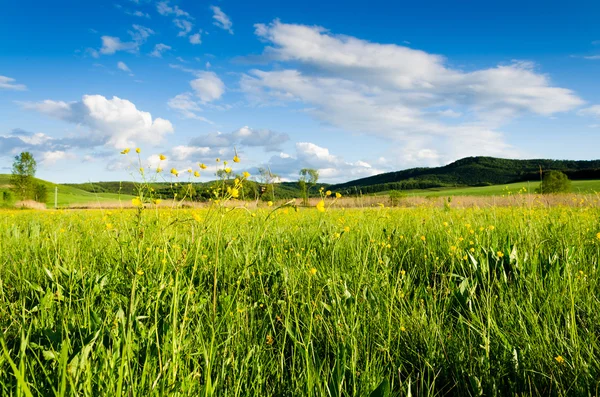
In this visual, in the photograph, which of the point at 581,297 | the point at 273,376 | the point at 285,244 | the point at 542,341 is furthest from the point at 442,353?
the point at 285,244

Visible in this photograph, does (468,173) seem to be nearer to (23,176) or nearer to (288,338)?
(23,176)

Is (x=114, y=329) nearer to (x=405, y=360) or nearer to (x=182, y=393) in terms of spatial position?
(x=182, y=393)

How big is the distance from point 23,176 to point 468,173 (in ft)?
416

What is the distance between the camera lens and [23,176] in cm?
5528

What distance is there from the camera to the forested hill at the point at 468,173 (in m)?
113

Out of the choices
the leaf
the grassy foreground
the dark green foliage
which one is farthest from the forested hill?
the leaf

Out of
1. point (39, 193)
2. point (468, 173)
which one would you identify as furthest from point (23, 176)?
point (468, 173)

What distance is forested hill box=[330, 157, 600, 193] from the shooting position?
113 m

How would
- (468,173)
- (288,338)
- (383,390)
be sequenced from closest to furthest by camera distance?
(383,390), (288,338), (468,173)

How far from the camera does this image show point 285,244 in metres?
4.06

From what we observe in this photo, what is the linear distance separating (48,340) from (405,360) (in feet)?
5.68

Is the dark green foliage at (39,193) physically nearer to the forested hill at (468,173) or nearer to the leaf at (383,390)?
the forested hill at (468,173)

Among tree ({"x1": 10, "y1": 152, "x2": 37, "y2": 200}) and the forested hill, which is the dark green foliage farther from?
the forested hill

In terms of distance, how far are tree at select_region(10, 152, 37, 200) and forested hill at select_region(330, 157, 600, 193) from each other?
70.2 metres
